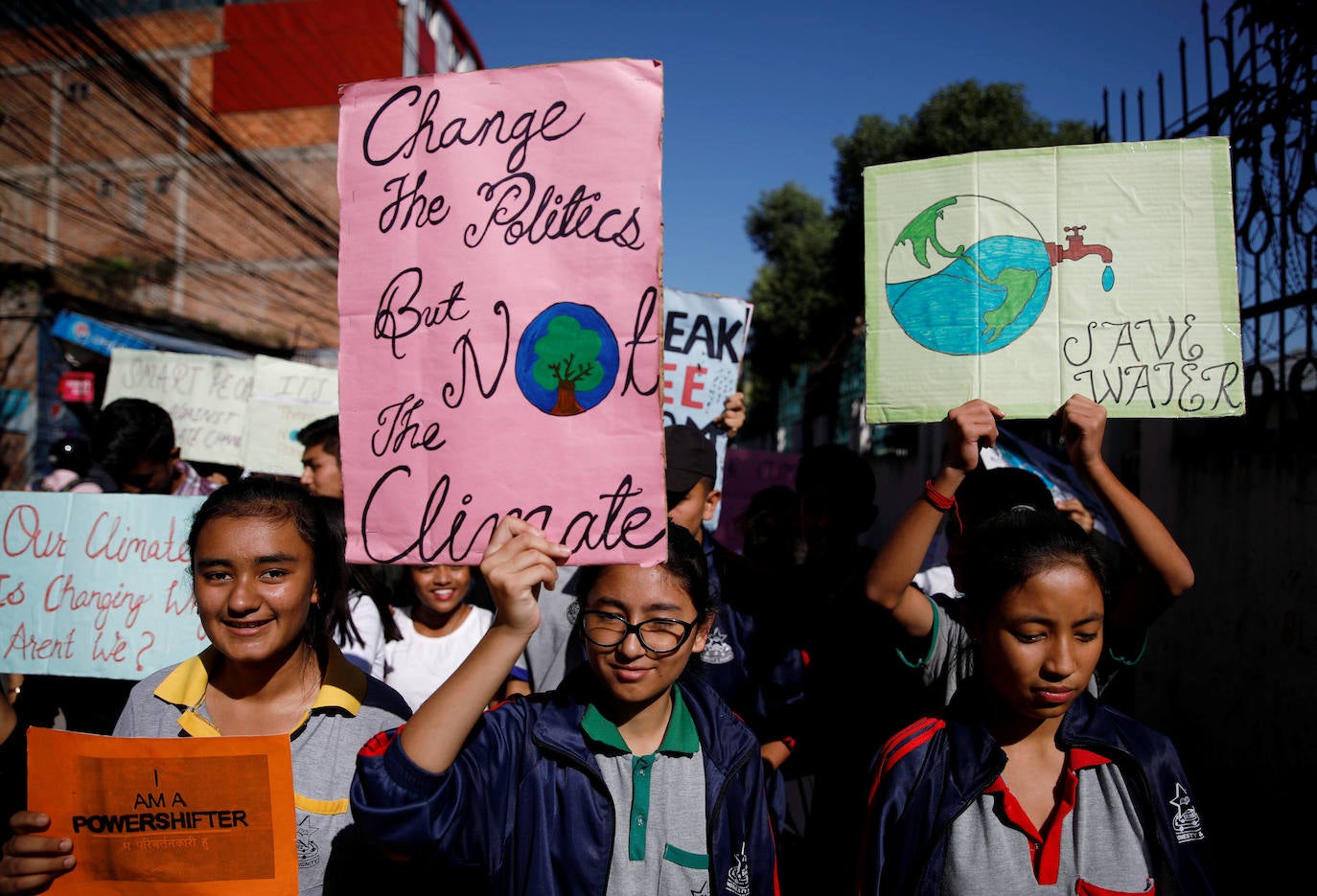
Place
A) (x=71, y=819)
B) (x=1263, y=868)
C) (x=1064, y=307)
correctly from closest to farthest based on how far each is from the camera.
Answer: (x=71, y=819)
(x=1064, y=307)
(x=1263, y=868)

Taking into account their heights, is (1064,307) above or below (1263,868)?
above

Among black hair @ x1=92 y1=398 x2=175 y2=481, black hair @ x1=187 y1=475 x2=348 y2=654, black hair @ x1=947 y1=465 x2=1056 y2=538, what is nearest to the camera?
black hair @ x1=187 y1=475 x2=348 y2=654

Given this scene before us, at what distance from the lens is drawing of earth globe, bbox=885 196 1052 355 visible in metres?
2.23

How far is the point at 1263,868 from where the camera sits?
147 inches

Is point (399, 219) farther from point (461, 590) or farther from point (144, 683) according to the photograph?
point (461, 590)

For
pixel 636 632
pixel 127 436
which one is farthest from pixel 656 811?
pixel 127 436

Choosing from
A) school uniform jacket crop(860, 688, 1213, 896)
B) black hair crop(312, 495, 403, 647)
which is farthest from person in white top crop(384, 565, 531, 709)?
school uniform jacket crop(860, 688, 1213, 896)

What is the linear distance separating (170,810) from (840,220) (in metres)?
20.8

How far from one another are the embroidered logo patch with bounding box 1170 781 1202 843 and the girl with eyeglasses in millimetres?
784

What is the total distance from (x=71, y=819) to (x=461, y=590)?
1.40 metres

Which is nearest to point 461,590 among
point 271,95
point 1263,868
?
point 1263,868

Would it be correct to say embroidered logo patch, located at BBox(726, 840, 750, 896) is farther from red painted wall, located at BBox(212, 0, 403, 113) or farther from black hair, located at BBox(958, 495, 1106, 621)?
red painted wall, located at BBox(212, 0, 403, 113)

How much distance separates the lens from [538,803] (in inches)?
67.4

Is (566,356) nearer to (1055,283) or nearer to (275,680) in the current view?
(275,680)
